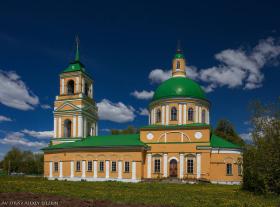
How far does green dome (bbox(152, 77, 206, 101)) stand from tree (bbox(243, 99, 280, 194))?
19.4 m

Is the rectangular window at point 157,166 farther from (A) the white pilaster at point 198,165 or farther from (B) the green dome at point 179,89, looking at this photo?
(B) the green dome at point 179,89

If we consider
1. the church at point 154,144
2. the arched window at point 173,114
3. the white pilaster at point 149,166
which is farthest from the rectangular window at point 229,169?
the white pilaster at point 149,166

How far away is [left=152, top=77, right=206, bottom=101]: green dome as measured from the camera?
38.5 meters

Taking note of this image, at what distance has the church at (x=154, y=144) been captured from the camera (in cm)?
3488

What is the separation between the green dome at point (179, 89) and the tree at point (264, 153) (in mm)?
19435

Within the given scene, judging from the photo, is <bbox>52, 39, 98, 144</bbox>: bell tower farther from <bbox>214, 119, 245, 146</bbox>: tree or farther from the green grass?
<bbox>214, 119, 245, 146</bbox>: tree

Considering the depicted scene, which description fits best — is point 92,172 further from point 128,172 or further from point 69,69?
point 69,69

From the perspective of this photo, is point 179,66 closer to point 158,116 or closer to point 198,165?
point 158,116

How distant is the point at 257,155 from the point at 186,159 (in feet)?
57.4

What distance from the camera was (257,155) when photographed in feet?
59.7

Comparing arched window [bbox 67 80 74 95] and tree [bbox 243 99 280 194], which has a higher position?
arched window [bbox 67 80 74 95]

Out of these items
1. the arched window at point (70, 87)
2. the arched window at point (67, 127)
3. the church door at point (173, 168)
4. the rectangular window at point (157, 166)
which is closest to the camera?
the church door at point (173, 168)

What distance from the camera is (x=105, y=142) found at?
128 ft

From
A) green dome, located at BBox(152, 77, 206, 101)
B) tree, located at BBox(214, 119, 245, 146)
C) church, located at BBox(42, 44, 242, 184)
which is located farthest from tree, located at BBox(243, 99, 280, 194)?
tree, located at BBox(214, 119, 245, 146)
